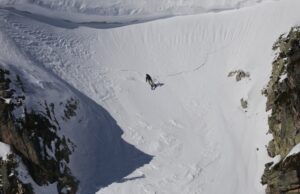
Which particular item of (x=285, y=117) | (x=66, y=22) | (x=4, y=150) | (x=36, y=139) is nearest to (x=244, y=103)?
(x=285, y=117)

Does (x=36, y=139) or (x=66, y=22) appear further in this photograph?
(x=66, y=22)

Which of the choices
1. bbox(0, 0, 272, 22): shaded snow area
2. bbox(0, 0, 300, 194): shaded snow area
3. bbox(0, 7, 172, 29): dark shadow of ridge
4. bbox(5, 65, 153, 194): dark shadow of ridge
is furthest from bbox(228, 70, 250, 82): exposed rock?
bbox(0, 7, 172, 29): dark shadow of ridge

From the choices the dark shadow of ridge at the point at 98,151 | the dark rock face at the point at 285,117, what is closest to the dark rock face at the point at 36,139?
the dark shadow of ridge at the point at 98,151

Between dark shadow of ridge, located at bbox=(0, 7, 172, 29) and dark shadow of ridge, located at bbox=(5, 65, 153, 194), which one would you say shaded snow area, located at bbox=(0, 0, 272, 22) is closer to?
dark shadow of ridge, located at bbox=(0, 7, 172, 29)

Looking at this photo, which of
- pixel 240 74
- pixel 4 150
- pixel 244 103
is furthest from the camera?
pixel 240 74

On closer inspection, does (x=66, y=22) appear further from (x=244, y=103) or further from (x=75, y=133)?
(x=244, y=103)

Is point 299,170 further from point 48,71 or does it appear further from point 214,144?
point 48,71

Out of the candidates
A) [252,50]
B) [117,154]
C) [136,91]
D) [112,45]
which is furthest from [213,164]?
[112,45]
